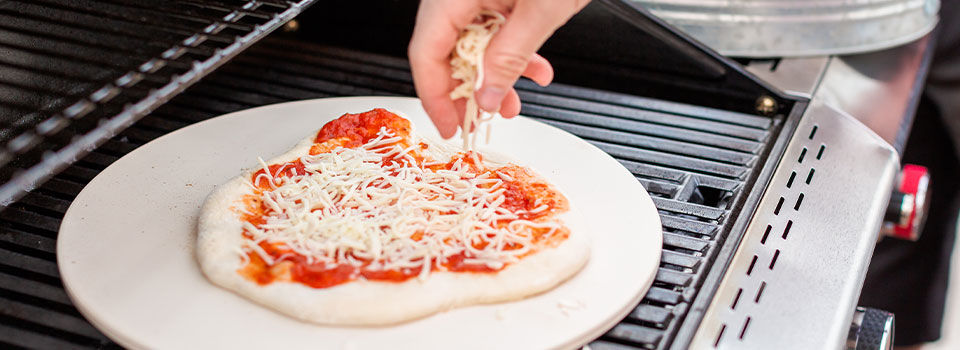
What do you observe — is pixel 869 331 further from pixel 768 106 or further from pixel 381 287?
pixel 381 287

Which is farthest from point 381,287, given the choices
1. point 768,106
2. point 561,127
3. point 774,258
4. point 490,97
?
point 768,106

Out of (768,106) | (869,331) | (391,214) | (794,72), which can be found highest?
(794,72)

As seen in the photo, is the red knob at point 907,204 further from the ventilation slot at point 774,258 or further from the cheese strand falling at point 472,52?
the cheese strand falling at point 472,52

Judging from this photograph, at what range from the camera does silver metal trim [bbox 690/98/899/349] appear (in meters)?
1.16

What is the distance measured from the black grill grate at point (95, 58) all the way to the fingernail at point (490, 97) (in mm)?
489

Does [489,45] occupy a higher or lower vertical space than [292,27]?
lower

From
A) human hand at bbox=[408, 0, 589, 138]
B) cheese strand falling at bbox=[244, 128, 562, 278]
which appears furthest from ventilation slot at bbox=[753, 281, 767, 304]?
human hand at bbox=[408, 0, 589, 138]

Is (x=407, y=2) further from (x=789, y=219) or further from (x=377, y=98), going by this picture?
(x=789, y=219)

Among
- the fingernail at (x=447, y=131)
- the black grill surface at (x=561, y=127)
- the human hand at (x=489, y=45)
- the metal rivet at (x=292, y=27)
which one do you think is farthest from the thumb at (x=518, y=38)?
the metal rivet at (x=292, y=27)

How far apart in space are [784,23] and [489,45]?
1.10 meters

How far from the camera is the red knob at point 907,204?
6.03 ft

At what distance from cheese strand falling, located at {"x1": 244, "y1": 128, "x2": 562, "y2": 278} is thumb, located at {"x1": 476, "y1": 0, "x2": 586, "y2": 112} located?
23 centimetres

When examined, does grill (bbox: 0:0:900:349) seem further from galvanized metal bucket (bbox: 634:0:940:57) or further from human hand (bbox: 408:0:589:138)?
human hand (bbox: 408:0:589:138)

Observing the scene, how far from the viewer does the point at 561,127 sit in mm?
1750
